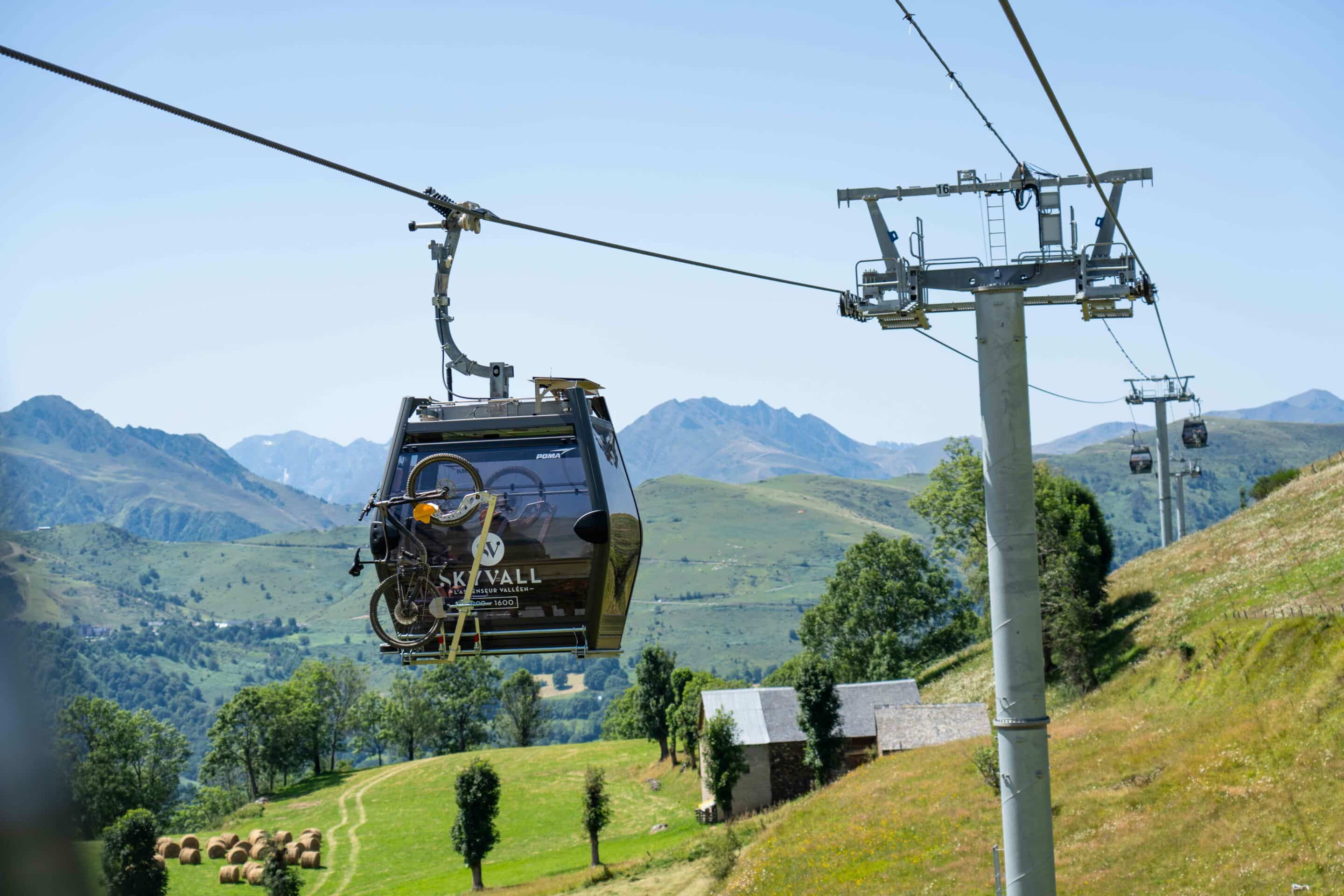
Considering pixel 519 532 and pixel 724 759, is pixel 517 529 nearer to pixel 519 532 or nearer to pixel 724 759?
pixel 519 532

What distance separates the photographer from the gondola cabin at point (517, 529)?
17375mm

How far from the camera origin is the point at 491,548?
1739 cm

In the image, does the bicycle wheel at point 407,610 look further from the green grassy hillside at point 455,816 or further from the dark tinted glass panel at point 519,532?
the green grassy hillside at point 455,816

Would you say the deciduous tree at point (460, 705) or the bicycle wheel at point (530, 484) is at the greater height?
the bicycle wheel at point (530, 484)

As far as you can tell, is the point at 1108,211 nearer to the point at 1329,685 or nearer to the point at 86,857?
the point at 86,857

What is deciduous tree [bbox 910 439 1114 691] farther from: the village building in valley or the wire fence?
the village building in valley

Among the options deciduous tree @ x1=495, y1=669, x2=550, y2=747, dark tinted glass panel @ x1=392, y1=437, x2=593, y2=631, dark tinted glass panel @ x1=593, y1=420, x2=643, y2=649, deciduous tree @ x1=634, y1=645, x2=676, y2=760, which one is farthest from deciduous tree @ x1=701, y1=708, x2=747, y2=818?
deciduous tree @ x1=495, y1=669, x2=550, y2=747

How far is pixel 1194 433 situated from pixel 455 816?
203ft

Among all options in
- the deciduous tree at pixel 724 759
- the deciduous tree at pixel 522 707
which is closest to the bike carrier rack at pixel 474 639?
the deciduous tree at pixel 724 759

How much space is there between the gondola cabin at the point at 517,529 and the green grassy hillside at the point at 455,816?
5009cm

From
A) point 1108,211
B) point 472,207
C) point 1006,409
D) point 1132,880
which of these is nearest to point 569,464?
point 472,207

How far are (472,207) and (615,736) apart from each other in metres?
146

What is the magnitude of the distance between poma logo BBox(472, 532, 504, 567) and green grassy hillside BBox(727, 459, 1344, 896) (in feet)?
67.9

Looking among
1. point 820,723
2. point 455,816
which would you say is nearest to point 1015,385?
point 820,723
